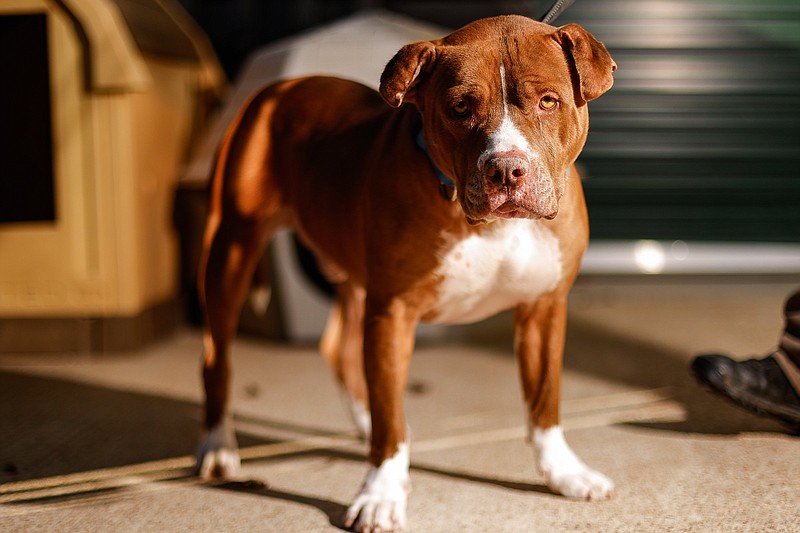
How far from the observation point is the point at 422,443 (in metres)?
2.37

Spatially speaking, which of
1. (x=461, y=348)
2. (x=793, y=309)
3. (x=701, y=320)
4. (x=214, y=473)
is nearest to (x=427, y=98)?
(x=214, y=473)

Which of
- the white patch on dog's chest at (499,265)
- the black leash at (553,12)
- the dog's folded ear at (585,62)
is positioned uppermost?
the black leash at (553,12)

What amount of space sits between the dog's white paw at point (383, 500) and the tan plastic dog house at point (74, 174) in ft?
6.23

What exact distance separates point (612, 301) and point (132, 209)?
8.33 feet

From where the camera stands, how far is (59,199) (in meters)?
3.28

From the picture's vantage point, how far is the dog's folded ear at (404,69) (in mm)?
1622

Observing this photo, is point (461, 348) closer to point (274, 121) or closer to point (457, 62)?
point (274, 121)

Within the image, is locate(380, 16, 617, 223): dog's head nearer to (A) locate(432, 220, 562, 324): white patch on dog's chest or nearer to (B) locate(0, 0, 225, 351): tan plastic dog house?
(A) locate(432, 220, 562, 324): white patch on dog's chest

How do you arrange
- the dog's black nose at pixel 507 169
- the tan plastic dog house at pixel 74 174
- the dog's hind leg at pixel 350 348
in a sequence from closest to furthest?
the dog's black nose at pixel 507 169
the dog's hind leg at pixel 350 348
the tan plastic dog house at pixel 74 174

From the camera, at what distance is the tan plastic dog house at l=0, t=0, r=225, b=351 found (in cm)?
319

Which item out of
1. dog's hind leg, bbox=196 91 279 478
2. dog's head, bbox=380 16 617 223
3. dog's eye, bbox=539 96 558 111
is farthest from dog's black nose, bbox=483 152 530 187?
dog's hind leg, bbox=196 91 279 478

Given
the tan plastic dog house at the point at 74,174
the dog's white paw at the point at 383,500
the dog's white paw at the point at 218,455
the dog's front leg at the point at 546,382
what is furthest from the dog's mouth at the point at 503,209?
the tan plastic dog house at the point at 74,174

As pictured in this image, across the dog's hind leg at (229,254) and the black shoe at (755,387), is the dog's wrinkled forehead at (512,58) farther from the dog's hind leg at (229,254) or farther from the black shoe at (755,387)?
the black shoe at (755,387)

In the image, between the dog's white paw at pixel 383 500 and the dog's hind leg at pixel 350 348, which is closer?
the dog's white paw at pixel 383 500
